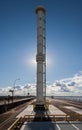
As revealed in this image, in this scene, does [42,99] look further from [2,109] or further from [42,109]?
[2,109]

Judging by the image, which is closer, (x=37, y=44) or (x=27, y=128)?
(x=27, y=128)

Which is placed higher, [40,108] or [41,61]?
[41,61]

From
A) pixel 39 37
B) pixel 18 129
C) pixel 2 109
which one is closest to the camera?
pixel 18 129

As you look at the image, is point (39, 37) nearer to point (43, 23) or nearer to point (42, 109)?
point (43, 23)

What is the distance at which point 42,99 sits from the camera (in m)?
49.5

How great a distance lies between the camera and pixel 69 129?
83.5 feet

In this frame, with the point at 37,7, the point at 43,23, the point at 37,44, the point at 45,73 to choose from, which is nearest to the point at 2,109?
the point at 45,73

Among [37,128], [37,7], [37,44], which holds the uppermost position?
[37,7]

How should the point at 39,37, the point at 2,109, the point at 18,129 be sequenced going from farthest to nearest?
the point at 39,37, the point at 2,109, the point at 18,129

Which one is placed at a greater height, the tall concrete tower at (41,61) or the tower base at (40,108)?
the tall concrete tower at (41,61)

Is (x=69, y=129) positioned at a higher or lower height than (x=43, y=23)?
lower

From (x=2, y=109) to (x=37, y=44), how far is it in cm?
1768

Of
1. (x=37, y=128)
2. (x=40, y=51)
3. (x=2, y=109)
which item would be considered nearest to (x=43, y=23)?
(x=40, y=51)

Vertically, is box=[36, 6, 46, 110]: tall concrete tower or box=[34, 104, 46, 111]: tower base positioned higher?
box=[36, 6, 46, 110]: tall concrete tower
